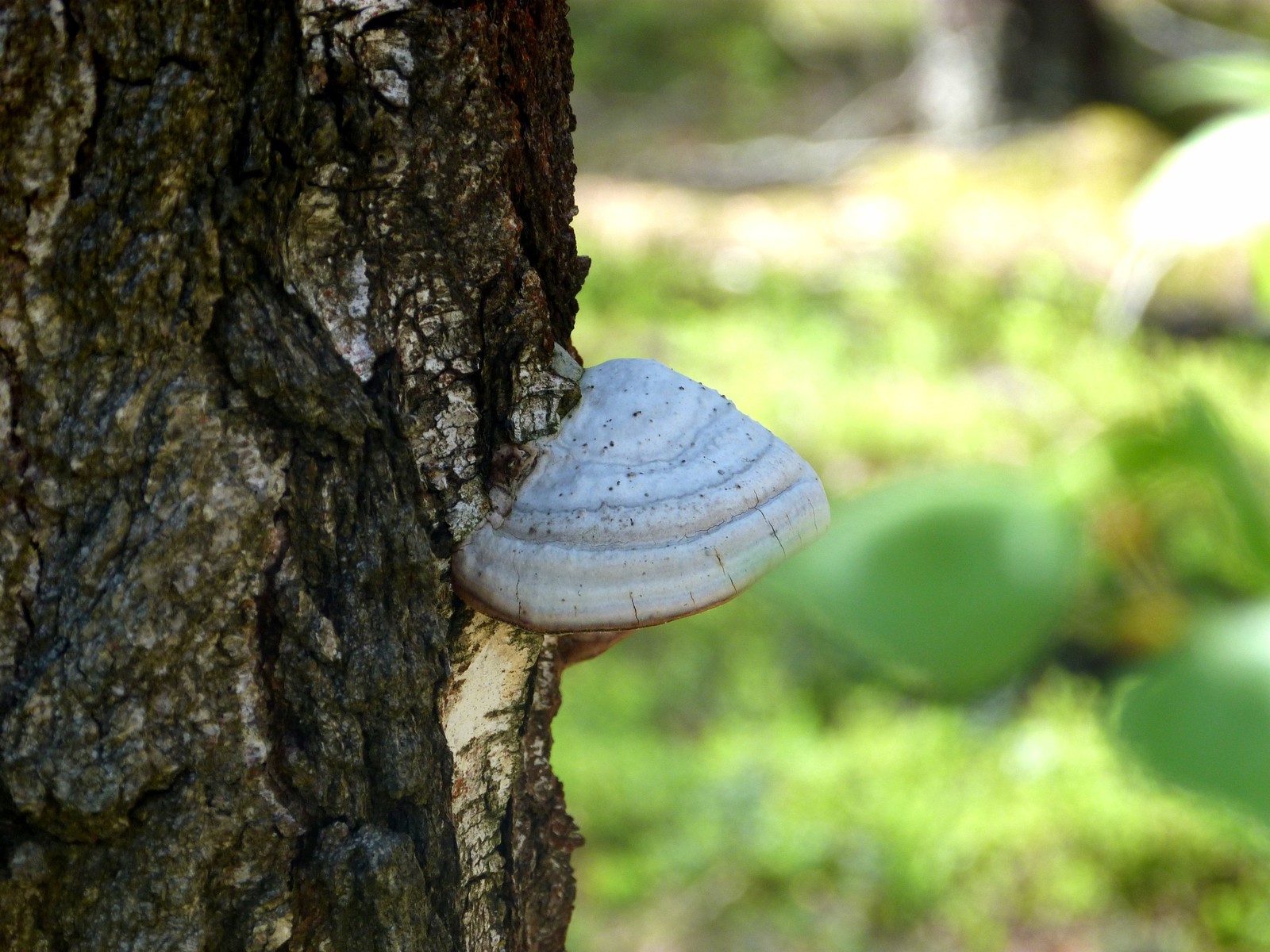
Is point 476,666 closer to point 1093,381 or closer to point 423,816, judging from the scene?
point 423,816

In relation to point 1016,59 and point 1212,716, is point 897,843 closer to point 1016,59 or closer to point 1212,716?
point 1212,716

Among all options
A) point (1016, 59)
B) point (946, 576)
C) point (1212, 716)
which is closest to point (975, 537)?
point (946, 576)

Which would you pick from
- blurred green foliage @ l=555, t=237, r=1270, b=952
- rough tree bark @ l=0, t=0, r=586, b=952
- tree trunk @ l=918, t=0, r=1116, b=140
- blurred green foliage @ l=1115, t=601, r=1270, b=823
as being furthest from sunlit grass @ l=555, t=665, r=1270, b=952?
tree trunk @ l=918, t=0, r=1116, b=140

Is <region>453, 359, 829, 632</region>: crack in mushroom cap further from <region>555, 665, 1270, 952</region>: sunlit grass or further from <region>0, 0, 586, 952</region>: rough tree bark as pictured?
<region>555, 665, 1270, 952</region>: sunlit grass

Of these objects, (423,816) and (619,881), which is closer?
(423,816)

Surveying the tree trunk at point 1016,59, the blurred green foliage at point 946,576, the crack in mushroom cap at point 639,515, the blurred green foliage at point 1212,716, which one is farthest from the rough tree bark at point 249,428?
the tree trunk at point 1016,59

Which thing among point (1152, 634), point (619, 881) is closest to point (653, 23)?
point (1152, 634)

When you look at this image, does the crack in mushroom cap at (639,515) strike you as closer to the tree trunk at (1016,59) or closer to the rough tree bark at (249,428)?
the rough tree bark at (249,428)
